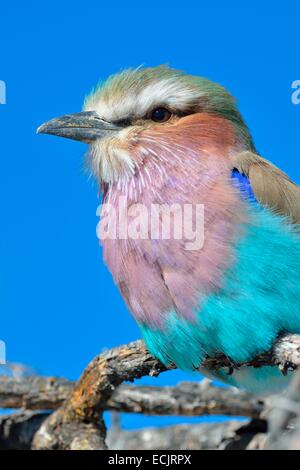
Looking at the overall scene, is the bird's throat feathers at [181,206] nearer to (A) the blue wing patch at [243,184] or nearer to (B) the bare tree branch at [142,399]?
(A) the blue wing patch at [243,184]

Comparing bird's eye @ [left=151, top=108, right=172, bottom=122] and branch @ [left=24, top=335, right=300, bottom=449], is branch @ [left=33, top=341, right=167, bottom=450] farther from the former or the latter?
bird's eye @ [left=151, top=108, right=172, bottom=122]

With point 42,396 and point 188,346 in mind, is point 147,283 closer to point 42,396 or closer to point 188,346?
point 188,346

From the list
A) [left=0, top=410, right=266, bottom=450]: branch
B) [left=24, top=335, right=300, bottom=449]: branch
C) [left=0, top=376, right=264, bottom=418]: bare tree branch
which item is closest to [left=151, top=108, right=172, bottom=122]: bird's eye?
[left=24, top=335, right=300, bottom=449]: branch

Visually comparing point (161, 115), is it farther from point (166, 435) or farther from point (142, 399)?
point (166, 435)

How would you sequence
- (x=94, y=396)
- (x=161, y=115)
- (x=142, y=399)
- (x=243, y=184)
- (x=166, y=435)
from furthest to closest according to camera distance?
(x=166, y=435), (x=142, y=399), (x=94, y=396), (x=161, y=115), (x=243, y=184)

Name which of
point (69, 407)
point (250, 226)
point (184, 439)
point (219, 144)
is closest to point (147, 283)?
point (250, 226)

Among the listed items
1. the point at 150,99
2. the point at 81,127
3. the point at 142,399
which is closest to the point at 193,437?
the point at 142,399

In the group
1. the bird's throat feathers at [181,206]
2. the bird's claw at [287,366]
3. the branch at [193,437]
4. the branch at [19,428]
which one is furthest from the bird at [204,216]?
the branch at [19,428]

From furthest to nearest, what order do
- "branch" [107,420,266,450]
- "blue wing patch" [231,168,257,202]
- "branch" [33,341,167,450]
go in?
"branch" [107,420,266,450]
"branch" [33,341,167,450]
"blue wing patch" [231,168,257,202]
